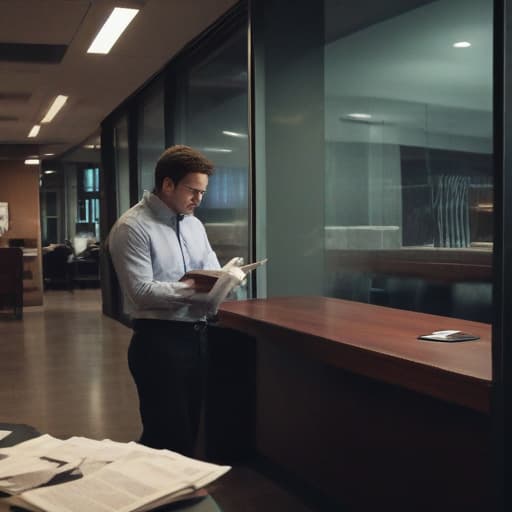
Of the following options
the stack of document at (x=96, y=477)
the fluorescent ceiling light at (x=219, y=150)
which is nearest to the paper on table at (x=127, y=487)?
the stack of document at (x=96, y=477)

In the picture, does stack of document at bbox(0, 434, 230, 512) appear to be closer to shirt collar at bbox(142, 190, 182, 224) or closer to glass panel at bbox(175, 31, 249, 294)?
shirt collar at bbox(142, 190, 182, 224)

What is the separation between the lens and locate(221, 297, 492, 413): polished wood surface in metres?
2.10

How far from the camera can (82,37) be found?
6.37 meters

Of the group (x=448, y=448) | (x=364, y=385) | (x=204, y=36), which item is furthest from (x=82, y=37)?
(x=448, y=448)

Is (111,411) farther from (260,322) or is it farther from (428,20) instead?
(428,20)

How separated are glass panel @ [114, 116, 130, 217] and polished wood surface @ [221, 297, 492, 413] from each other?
7199 millimetres

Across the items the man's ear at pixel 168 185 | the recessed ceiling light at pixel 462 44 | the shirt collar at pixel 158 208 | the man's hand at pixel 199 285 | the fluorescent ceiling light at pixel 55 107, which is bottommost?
the man's hand at pixel 199 285

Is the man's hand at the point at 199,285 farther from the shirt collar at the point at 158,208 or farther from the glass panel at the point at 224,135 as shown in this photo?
the glass panel at the point at 224,135

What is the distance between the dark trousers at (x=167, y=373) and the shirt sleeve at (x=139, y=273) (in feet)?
0.41

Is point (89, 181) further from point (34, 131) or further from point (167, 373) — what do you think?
point (167, 373)

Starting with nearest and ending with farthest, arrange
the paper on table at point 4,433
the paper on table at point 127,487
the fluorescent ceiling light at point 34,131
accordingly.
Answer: the paper on table at point 127,487 → the paper on table at point 4,433 → the fluorescent ceiling light at point 34,131

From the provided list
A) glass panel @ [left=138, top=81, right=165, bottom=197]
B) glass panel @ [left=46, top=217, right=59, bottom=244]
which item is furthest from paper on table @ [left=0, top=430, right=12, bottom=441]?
glass panel @ [left=46, top=217, right=59, bottom=244]

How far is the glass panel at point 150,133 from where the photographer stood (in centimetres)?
873

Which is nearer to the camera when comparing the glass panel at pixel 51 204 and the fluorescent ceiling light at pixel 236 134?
the fluorescent ceiling light at pixel 236 134
